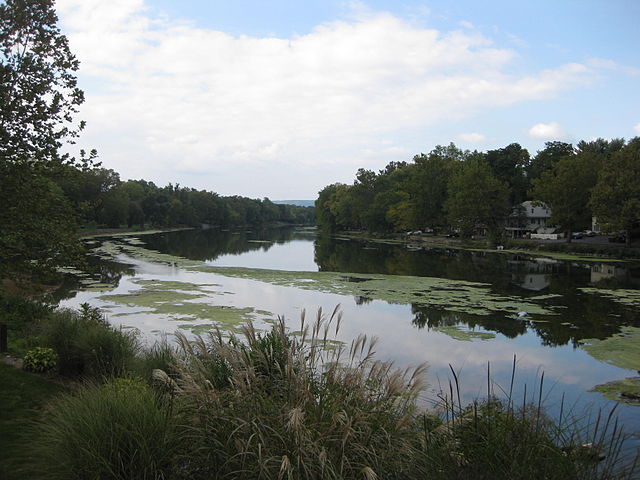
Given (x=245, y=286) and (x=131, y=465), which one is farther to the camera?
(x=245, y=286)

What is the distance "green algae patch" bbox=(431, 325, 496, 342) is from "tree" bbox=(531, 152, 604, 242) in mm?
46978

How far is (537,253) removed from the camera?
187 feet

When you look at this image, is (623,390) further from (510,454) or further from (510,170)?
(510,170)

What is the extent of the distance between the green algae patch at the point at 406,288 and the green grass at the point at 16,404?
17.6 meters

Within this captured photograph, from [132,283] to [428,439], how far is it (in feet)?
89.6

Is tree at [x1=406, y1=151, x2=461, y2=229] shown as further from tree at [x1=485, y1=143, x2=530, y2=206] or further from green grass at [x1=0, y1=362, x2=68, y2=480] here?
green grass at [x1=0, y1=362, x2=68, y2=480]

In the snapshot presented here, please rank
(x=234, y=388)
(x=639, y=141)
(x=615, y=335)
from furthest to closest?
(x=639, y=141), (x=615, y=335), (x=234, y=388)

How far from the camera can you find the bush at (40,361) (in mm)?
10125

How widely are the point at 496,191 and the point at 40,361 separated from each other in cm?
6836

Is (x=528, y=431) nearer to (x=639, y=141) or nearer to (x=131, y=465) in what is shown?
(x=131, y=465)

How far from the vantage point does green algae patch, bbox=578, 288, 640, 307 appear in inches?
998

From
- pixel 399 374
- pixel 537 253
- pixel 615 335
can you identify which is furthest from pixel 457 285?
pixel 537 253

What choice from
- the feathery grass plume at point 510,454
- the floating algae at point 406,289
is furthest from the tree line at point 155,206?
the feathery grass plume at point 510,454

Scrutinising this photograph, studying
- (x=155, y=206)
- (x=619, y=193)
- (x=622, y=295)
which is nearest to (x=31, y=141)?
(x=622, y=295)
